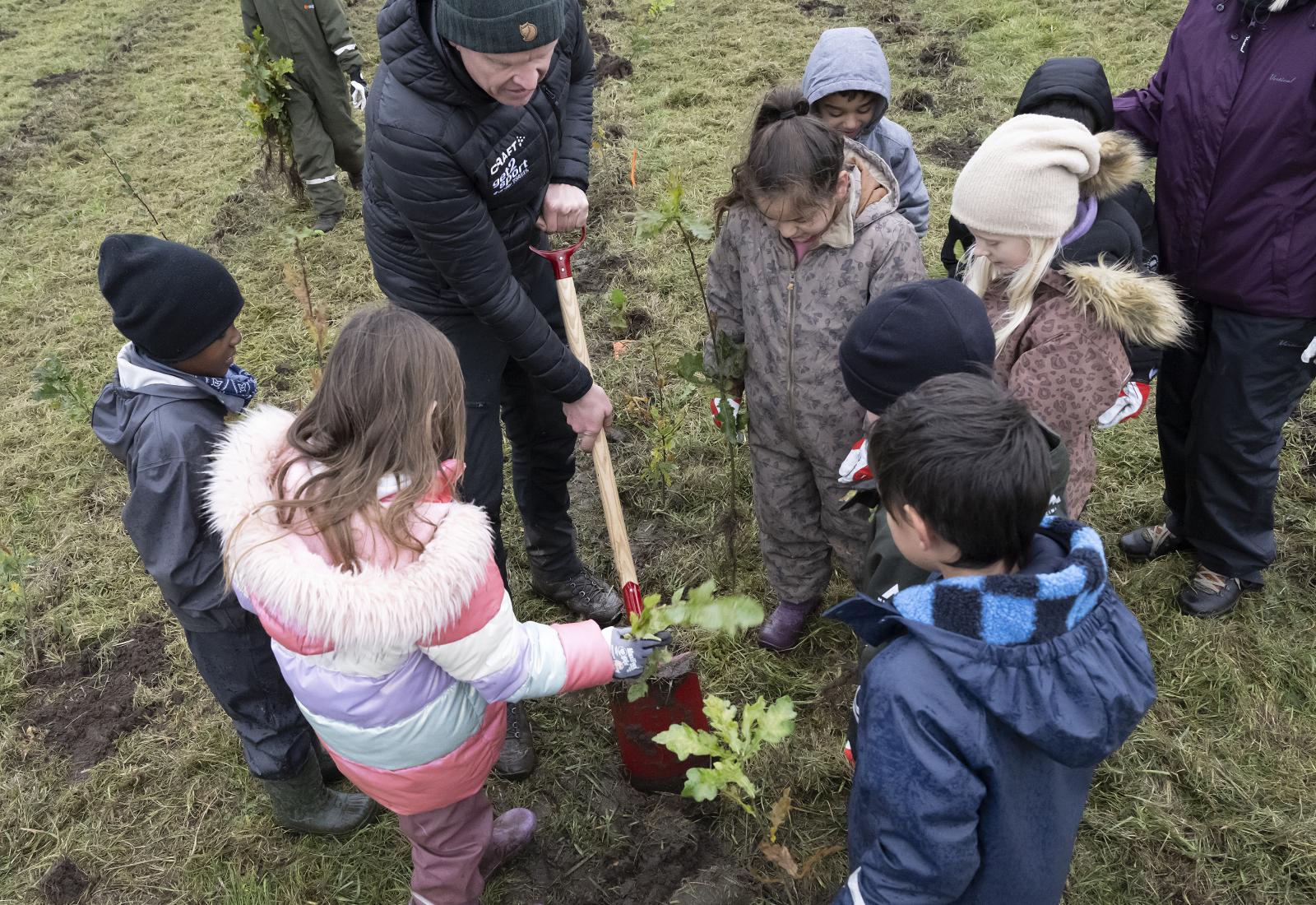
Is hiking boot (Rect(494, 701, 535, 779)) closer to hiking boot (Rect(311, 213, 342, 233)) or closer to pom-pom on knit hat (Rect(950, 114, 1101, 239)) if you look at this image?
pom-pom on knit hat (Rect(950, 114, 1101, 239))

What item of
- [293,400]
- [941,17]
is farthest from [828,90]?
[941,17]

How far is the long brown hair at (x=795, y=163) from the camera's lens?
83.4 inches

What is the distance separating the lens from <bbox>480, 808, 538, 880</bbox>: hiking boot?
242cm

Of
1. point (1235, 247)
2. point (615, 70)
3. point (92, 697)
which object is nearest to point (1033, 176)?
point (1235, 247)

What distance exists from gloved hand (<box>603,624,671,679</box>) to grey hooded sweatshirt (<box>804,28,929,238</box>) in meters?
1.73

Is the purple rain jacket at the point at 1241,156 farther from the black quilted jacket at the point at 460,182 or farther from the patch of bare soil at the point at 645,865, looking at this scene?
the patch of bare soil at the point at 645,865

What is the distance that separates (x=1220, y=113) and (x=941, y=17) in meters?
6.21

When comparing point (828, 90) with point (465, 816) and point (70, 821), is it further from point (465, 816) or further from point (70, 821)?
point (70, 821)

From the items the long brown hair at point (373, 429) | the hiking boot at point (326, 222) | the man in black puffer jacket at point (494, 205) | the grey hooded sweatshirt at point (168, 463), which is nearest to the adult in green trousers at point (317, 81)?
the hiking boot at point (326, 222)

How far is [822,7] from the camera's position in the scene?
8.30 meters

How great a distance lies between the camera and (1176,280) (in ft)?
9.00

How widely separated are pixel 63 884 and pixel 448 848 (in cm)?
136

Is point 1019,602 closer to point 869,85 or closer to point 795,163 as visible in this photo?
point 795,163

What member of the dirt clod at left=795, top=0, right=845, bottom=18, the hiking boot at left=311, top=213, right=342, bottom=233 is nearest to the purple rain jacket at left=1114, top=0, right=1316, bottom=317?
the hiking boot at left=311, top=213, right=342, bottom=233
